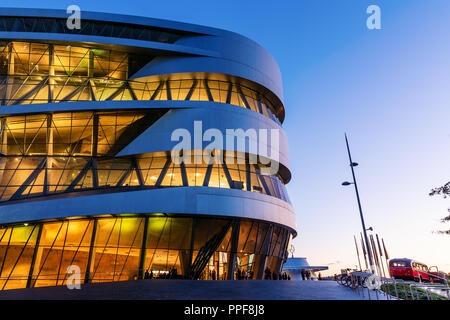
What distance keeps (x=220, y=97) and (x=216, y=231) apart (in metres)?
12.1

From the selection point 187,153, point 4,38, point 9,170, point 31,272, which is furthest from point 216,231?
point 4,38

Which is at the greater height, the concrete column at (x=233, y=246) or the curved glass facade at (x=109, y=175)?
the curved glass facade at (x=109, y=175)

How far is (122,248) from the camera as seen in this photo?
24.2m

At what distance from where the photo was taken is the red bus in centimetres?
3119

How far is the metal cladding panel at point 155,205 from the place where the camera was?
22.7 meters

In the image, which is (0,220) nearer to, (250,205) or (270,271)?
(250,205)

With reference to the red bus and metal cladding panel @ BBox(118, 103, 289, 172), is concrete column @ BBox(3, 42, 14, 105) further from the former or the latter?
the red bus

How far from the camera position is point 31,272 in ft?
73.7

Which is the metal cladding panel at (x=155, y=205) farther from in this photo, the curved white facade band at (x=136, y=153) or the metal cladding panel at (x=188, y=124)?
the metal cladding panel at (x=188, y=124)

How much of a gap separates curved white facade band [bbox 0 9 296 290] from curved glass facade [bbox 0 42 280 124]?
121 millimetres

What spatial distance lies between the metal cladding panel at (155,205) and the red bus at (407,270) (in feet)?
47.0

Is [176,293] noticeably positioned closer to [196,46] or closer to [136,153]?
[136,153]

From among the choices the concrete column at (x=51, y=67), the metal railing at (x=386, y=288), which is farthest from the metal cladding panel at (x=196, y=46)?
the metal railing at (x=386, y=288)
